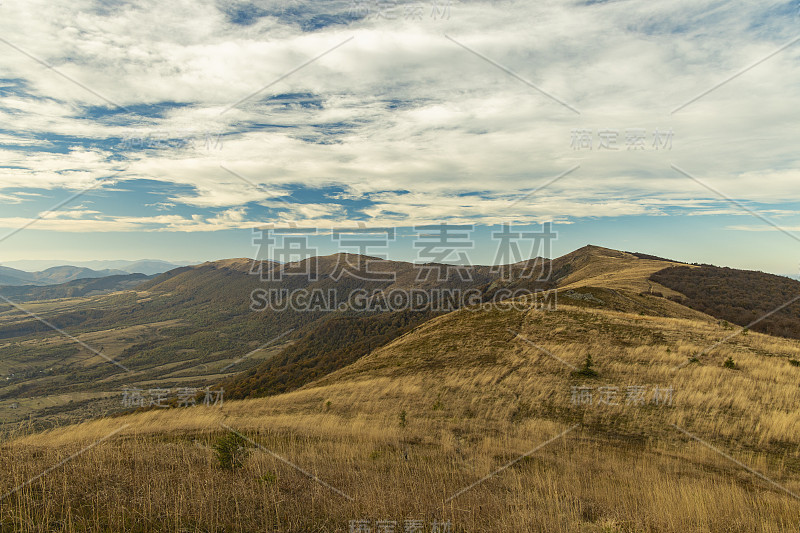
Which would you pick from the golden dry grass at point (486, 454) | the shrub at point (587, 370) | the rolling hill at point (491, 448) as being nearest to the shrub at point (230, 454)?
the rolling hill at point (491, 448)

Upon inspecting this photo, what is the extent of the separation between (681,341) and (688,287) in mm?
42674

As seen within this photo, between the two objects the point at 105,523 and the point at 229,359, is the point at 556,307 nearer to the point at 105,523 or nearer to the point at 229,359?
the point at 105,523

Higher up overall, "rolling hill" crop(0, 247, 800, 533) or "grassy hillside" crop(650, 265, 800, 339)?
"grassy hillside" crop(650, 265, 800, 339)

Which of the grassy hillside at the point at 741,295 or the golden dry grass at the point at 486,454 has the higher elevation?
the grassy hillside at the point at 741,295

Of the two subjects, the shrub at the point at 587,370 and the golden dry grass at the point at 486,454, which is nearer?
the golden dry grass at the point at 486,454

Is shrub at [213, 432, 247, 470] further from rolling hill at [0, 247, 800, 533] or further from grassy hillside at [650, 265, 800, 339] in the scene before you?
grassy hillside at [650, 265, 800, 339]

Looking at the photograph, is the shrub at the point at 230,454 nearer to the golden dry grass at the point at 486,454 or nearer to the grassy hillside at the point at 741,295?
the golden dry grass at the point at 486,454

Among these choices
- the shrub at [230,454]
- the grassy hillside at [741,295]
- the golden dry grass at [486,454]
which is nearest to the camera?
the golden dry grass at [486,454]

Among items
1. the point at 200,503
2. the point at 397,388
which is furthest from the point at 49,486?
the point at 397,388

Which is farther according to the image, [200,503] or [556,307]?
[556,307]

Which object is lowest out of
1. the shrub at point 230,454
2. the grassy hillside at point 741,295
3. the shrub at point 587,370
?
the shrub at point 587,370

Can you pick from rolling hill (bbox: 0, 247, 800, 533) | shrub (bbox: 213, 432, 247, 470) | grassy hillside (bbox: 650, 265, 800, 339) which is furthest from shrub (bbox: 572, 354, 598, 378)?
grassy hillside (bbox: 650, 265, 800, 339)

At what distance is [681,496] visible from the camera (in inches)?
284

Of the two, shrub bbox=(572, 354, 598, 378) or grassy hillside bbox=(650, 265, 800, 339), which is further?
grassy hillside bbox=(650, 265, 800, 339)
